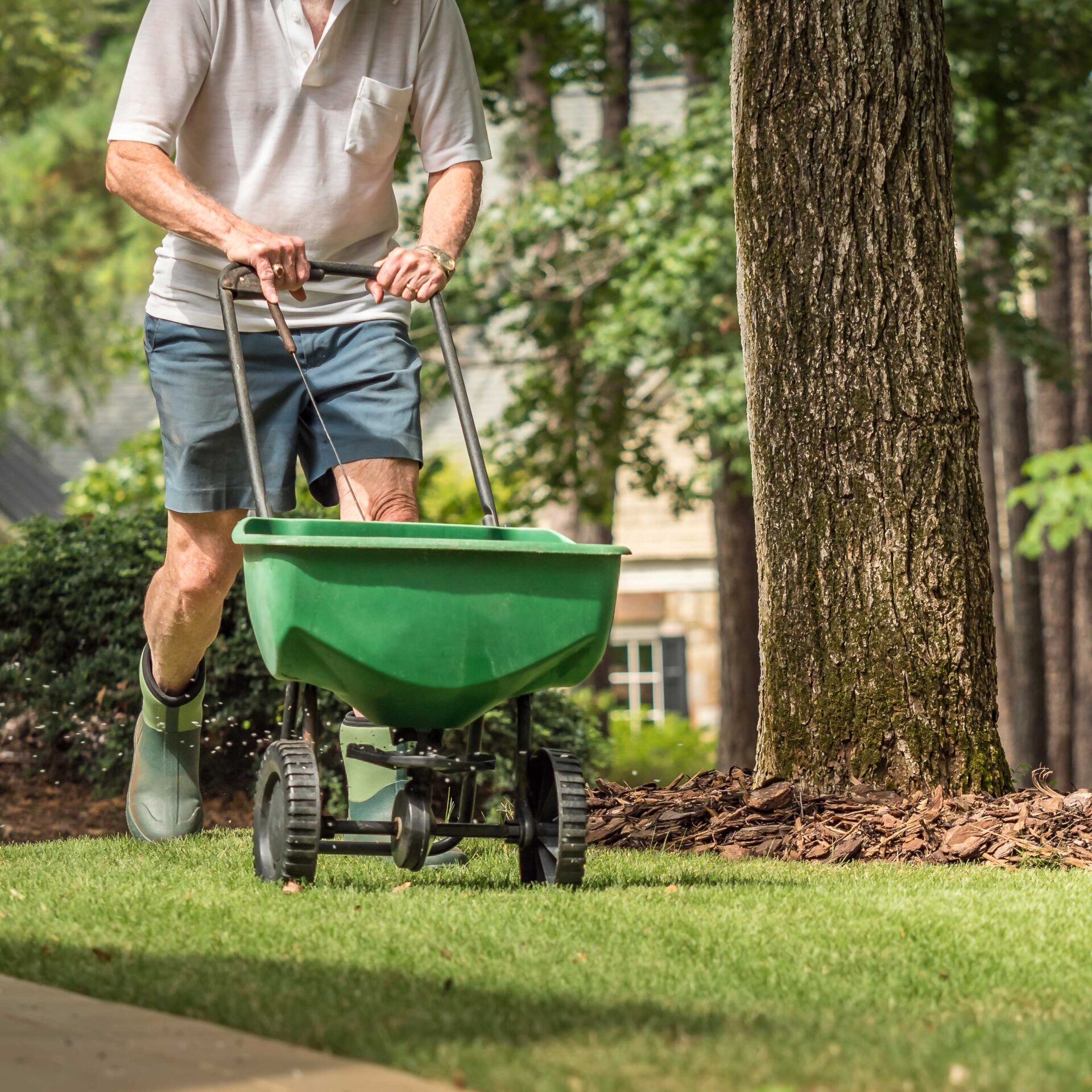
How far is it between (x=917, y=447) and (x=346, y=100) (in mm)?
1897

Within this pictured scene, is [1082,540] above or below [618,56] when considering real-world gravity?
below

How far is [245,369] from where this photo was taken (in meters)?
3.85

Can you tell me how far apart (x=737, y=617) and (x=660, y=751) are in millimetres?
4816

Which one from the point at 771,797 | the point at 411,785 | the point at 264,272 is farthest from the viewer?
the point at 771,797

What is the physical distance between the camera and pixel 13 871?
12.3 feet

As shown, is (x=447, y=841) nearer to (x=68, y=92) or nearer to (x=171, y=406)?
(x=171, y=406)

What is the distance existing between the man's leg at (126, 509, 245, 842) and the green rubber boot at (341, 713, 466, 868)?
48cm

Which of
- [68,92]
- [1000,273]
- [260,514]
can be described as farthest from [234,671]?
[68,92]

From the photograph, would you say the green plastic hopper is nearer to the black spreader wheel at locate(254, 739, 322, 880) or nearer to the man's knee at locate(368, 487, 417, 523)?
the black spreader wheel at locate(254, 739, 322, 880)

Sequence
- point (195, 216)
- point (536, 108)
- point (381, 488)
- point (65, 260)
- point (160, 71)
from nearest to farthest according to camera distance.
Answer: point (195, 216) < point (160, 71) < point (381, 488) < point (536, 108) < point (65, 260)

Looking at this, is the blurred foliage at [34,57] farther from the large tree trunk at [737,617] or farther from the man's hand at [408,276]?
the man's hand at [408,276]

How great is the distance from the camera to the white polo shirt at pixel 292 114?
3838 mm

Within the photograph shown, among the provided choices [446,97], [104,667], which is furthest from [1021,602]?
[446,97]

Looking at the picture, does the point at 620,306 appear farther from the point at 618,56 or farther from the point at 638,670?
the point at 638,670
